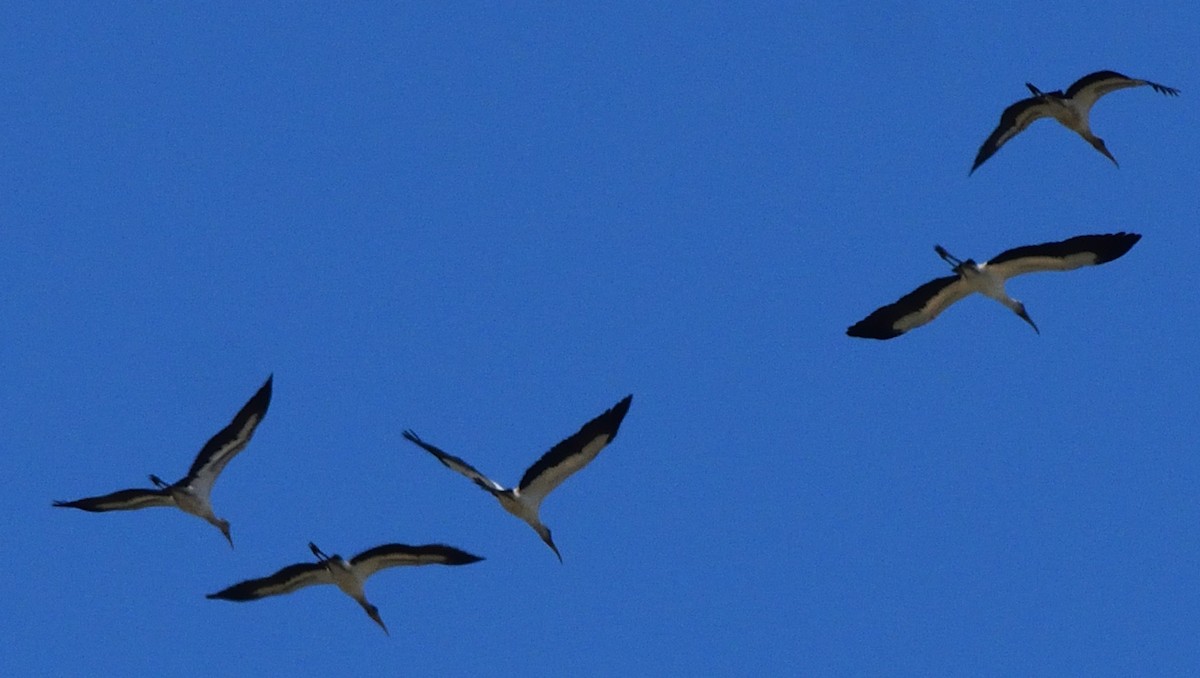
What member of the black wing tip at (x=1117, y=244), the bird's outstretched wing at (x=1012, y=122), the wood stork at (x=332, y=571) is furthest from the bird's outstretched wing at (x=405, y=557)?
the bird's outstretched wing at (x=1012, y=122)

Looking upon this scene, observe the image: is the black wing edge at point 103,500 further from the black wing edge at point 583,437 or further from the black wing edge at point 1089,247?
the black wing edge at point 1089,247

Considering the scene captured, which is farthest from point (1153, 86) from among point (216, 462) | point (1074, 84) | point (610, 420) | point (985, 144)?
point (216, 462)

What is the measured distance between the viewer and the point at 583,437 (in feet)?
94.5

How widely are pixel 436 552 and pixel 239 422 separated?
4.91m

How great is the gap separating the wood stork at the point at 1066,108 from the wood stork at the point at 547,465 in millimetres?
8914

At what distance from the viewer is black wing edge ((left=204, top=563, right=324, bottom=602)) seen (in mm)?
29906

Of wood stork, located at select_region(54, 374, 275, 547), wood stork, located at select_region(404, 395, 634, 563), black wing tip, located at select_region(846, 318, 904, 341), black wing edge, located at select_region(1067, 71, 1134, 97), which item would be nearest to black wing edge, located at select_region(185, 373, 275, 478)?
wood stork, located at select_region(54, 374, 275, 547)

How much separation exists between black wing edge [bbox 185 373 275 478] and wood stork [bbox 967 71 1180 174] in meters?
11.6

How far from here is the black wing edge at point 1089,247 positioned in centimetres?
2919

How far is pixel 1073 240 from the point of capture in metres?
29.4

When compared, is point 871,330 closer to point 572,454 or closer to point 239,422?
point 572,454

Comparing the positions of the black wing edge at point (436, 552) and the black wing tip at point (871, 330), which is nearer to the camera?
the black wing edge at point (436, 552)

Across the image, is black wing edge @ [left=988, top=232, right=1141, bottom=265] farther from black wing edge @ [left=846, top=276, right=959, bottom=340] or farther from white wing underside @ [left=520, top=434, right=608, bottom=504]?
white wing underside @ [left=520, top=434, right=608, bottom=504]

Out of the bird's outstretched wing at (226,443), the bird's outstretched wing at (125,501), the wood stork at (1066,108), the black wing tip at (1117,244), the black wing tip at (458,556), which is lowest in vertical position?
the black wing tip at (458,556)
